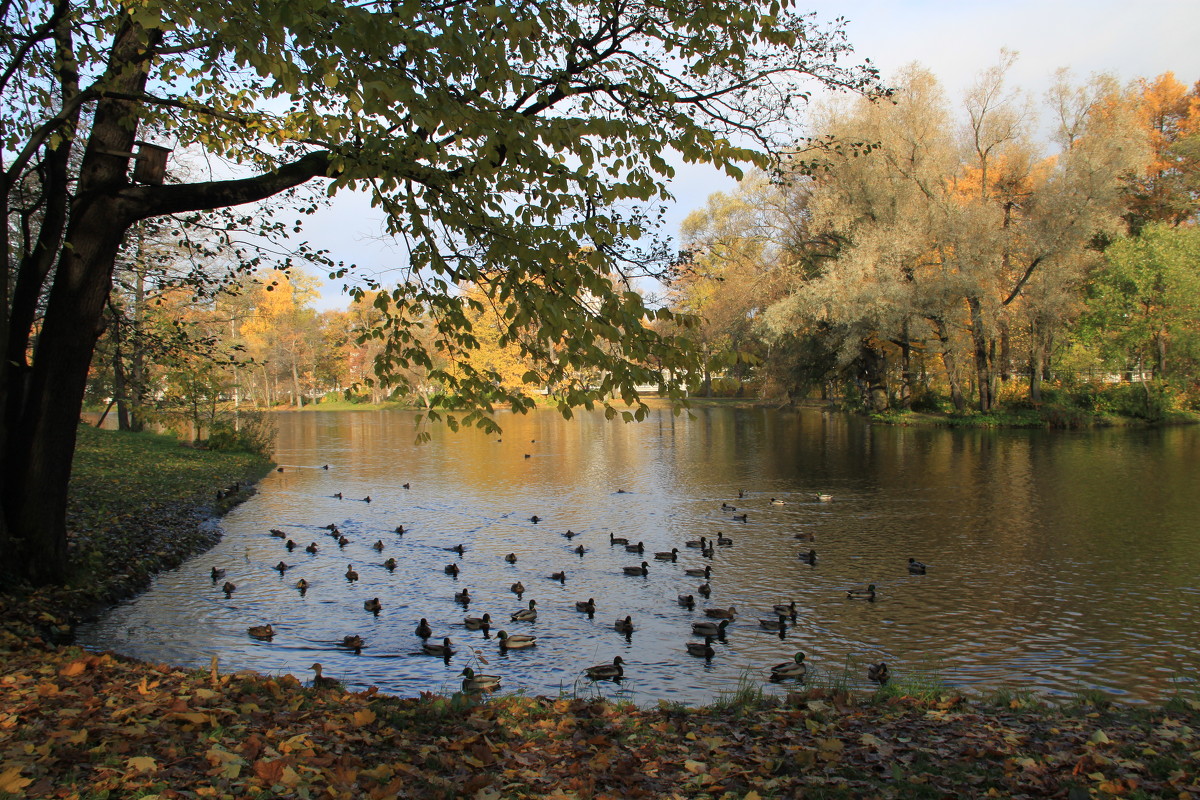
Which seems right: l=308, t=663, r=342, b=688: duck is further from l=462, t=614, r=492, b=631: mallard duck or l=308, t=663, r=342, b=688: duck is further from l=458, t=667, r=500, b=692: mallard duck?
l=462, t=614, r=492, b=631: mallard duck

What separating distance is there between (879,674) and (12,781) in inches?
292

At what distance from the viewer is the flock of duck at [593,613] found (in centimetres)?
840

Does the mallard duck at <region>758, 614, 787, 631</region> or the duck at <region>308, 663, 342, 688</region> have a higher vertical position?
the duck at <region>308, 663, 342, 688</region>

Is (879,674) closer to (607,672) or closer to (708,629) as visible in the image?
(708,629)

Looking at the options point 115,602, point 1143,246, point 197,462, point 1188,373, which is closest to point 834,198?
point 1143,246

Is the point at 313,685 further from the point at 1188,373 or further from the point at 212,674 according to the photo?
the point at 1188,373

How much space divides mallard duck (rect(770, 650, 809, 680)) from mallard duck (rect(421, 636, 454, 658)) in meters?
3.81

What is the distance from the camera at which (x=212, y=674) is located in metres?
6.59

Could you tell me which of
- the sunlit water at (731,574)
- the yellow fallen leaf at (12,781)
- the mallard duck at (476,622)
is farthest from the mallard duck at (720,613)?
the yellow fallen leaf at (12,781)

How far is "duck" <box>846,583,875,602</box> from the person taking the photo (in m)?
11.7

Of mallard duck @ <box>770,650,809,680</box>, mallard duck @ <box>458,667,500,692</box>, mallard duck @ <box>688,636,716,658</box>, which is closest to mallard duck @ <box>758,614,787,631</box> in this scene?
mallard duck @ <box>688,636,716,658</box>

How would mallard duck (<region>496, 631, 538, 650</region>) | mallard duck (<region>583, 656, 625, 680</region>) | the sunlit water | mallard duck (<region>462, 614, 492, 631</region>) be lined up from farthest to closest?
1. mallard duck (<region>462, 614, 492, 631</region>)
2. mallard duck (<region>496, 631, 538, 650</region>)
3. the sunlit water
4. mallard duck (<region>583, 656, 625, 680</region>)

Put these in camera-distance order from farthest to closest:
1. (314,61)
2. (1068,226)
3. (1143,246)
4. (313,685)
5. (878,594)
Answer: (1143,246), (1068,226), (878,594), (313,685), (314,61)

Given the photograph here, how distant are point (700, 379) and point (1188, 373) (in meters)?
44.6
